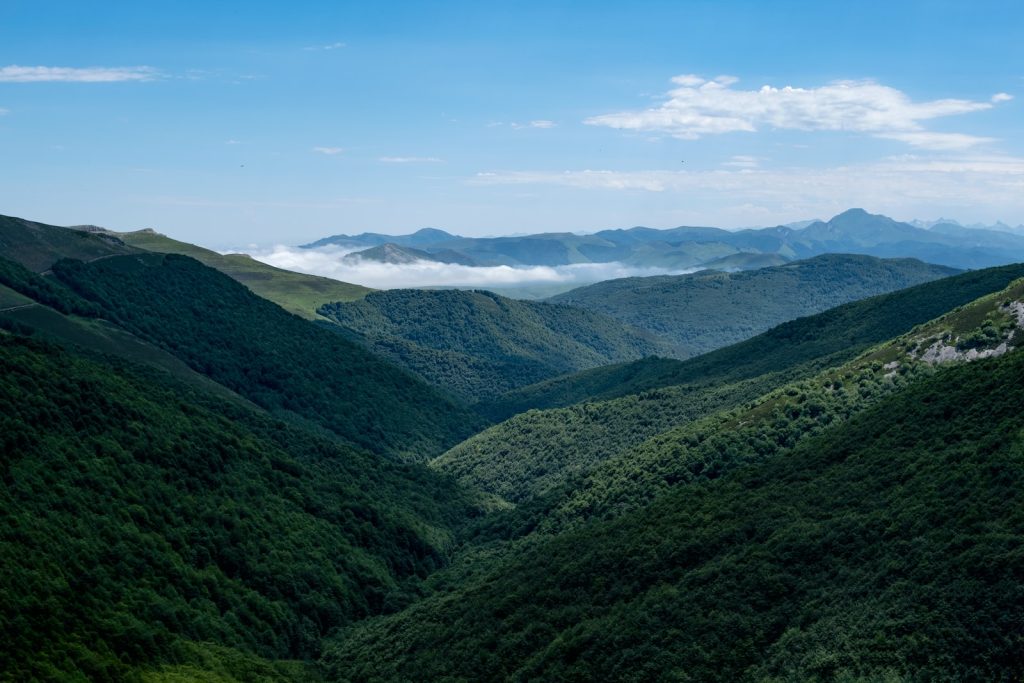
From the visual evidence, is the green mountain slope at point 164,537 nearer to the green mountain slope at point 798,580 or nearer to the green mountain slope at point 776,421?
the green mountain slope at point 798,580

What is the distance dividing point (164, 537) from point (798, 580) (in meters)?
68.5

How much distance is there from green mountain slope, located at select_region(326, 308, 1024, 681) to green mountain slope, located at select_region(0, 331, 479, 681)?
12.1 m

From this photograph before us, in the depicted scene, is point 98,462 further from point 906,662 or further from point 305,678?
point 906,662

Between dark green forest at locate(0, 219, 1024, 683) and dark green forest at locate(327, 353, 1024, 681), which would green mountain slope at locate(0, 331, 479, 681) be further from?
dark green forest at locate(327, 353, 1024, 681)

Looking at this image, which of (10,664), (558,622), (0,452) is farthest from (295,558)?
(10,664)

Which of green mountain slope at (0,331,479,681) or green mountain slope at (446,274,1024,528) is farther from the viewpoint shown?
green mountain slope at (446,274,1024,528)

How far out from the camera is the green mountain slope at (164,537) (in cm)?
7481

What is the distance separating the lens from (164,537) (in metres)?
102

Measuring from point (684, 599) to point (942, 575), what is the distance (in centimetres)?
2179

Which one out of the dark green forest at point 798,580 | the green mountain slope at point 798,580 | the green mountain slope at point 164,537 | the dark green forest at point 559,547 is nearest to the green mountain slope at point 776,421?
the dark green forest at point 559,547

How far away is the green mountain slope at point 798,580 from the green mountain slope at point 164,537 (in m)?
12.1

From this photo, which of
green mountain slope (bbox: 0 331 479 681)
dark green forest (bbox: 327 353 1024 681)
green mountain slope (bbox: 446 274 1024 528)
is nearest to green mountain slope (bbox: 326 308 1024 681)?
dark green forest (bbox: 327 353 1024 681)

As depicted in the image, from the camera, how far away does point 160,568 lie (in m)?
95.2

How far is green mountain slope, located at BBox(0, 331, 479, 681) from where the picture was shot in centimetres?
7481
